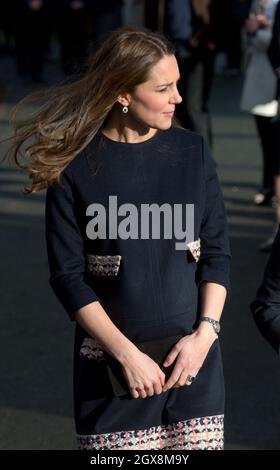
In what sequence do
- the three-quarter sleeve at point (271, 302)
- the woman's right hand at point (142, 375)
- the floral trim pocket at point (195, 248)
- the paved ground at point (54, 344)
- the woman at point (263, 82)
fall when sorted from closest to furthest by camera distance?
the three-quarter sleeve at point (271, 302), the woman's right hand at point (142, 375), the floral trim pocket at point (195, 248), the paved ground at point (54, 344), the woman at point (263, 82)

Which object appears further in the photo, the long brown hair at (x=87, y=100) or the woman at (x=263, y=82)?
the woman at (x=263, y=82)

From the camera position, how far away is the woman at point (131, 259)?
2881 mm

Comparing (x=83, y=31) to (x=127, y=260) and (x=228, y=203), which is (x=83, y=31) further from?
(x=127, y=260)

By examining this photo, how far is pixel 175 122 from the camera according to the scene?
126 inches

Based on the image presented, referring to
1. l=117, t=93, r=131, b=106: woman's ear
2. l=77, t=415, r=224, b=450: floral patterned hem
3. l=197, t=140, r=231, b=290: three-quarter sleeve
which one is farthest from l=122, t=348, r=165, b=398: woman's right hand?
l=117, t=93, r=131, b=106: woman's ear

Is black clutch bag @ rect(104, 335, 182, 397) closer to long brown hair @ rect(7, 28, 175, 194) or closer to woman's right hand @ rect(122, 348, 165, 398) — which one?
woman's right hand @ rect(122, 348, 165, 398)

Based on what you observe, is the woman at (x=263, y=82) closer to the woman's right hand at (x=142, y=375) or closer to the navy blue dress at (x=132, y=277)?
the navy blue dress at (x=132, y=277)

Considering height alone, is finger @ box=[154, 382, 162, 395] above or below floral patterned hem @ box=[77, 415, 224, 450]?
above

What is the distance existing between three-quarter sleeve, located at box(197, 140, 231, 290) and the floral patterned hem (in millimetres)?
386

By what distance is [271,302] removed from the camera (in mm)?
2658

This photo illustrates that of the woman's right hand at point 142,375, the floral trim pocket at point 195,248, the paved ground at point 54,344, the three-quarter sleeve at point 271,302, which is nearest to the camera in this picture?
the three-quarter sleeve at point 271,302

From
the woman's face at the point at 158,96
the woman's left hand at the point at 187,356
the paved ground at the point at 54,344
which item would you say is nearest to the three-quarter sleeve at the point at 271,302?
the woman's left hand at the point at 187,356

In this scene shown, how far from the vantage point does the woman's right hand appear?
282cm
